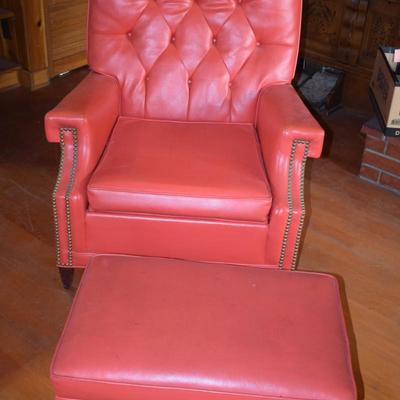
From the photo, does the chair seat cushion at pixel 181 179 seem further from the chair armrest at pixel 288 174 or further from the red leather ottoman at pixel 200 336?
the red leather ottoman at pixel 200 336

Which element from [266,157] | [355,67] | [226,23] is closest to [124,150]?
[266,157]

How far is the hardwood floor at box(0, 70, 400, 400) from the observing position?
1.81 meters

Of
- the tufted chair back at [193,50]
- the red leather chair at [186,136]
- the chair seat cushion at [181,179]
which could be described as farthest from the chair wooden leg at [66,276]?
the tufted chair back at [193,50]

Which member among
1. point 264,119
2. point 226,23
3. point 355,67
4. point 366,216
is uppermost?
point 226,23

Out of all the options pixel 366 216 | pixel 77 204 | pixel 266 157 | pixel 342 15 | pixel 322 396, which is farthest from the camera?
pixel 342 15

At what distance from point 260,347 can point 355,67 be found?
8.06 ft

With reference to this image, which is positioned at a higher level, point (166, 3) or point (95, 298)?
Answer: point (166, 3)

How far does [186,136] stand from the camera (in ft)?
6.88

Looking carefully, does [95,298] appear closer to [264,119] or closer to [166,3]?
[264,119]

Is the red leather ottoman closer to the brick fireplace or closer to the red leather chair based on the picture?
the red leather chair

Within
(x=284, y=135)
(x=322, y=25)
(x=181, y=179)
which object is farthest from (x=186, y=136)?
(x=322, y=25)

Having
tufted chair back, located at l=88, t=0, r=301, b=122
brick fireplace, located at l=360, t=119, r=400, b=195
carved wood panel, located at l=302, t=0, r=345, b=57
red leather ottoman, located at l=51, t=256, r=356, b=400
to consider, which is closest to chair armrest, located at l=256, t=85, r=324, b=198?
tufted chair back, located at l=88, t=0, r=301, b=122

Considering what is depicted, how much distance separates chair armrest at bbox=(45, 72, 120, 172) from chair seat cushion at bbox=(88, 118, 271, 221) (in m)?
0.06

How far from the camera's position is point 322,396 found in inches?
49.3
